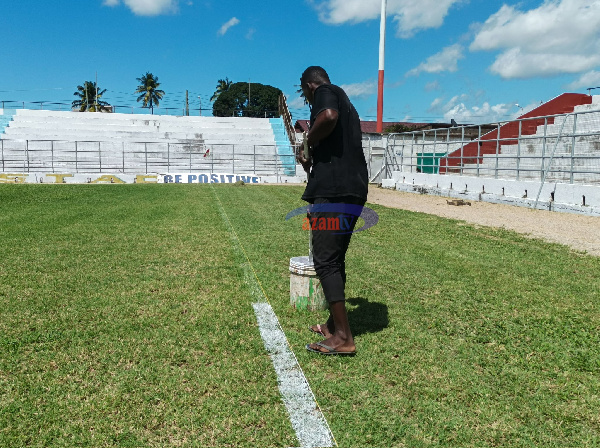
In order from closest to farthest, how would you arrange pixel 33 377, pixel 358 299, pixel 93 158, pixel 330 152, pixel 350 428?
pixel 350 428 < pixel 33 377 < pixel 330 152 < pixel 358 299 < pixel 93 158

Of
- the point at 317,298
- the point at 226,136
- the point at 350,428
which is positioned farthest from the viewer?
the point at 226,136

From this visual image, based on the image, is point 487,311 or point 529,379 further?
point 487,311

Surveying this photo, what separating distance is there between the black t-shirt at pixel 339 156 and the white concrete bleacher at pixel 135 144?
3070 cm

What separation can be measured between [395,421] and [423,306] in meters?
1.98

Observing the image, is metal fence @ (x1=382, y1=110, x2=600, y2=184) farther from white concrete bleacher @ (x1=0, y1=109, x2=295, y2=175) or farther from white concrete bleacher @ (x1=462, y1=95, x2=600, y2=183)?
white concrete bleacher @ (x1=0, y1=109, x2=295, y2=175)

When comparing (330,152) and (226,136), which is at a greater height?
(226,136)

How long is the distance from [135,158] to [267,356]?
37.2 m

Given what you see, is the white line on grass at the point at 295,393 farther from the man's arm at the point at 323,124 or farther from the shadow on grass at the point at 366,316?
the man's arm at the point at 323,124

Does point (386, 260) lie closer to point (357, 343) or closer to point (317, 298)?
point (317, 298)

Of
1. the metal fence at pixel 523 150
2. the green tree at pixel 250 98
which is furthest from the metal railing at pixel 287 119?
the green tree at pixel 250 98

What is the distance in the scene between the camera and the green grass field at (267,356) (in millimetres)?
2414

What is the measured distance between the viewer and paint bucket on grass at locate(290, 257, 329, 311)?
13.3 feet

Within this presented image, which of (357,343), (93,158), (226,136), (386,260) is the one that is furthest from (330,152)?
(226,136)

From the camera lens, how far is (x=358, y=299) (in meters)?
4.52
